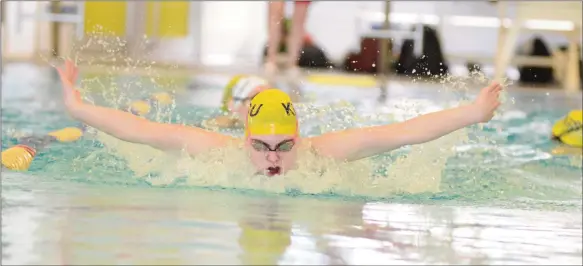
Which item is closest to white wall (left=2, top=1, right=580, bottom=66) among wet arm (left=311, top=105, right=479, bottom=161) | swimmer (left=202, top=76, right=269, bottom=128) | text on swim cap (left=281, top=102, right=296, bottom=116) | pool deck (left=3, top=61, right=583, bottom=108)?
pool deck (left=3, top=61, right=583, bottom=108)

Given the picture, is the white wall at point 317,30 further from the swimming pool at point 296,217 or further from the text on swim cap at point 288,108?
the text on swim cap at point 288,108

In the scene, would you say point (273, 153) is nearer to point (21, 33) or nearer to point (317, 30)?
point (21, 33)

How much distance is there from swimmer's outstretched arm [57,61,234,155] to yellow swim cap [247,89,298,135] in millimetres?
176

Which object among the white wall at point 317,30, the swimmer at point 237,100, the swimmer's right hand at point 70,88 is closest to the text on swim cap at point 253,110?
the swimmer's right hand at point 70,88

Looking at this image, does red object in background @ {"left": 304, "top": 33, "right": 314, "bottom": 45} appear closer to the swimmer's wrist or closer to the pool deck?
the pool deck

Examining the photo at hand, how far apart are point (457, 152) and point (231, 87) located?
977 millimetres

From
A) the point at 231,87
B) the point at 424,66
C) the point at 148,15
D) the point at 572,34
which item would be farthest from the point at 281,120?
the point at 148,15

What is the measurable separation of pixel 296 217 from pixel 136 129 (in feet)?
2.01

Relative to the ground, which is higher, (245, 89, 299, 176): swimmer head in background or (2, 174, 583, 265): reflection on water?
(245, 89, 299, 176): swimmer head in background

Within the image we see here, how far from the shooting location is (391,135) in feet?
7.48

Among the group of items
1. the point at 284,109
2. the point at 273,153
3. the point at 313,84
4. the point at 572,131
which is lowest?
the point at 313,84

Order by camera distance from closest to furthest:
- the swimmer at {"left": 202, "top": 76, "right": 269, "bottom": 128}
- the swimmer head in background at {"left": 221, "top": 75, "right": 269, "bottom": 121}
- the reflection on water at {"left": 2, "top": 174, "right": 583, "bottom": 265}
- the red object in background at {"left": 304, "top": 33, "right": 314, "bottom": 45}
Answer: the reflection on water at {"left": 2, "top": 174, "right": 583, "bottom": 265}
the swimmer at {"left": 202, "top": 76, "right": 269, "bottom": 128}
the swimmer head in background at {"left": 221, "top": 75, "right": 269, "bottom": 121}
the red object in background at {"left": 304, "top": 33, "right": 314, "bottom": 45}

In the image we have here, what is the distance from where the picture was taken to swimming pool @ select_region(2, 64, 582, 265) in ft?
5.29

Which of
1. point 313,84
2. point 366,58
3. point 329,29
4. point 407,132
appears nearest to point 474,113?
point 407,132
